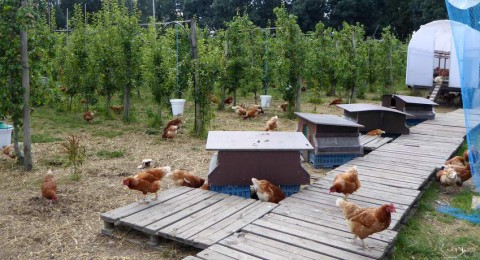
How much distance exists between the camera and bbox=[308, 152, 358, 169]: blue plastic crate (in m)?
7.19

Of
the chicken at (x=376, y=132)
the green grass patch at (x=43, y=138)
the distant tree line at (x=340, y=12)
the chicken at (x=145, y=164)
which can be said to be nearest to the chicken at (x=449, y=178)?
the chicken at (x=376, y=132)

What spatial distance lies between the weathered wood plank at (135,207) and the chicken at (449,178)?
3.52 meters

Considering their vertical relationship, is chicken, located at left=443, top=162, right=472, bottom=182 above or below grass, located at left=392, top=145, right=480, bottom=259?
above

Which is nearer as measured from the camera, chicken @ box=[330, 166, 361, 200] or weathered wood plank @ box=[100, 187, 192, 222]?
weathered wood plank @ box=[100, 187, 192, 222]

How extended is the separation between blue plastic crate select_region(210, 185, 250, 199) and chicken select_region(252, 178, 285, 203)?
0.33 metres

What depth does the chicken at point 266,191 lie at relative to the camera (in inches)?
198

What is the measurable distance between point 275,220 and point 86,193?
2785mm

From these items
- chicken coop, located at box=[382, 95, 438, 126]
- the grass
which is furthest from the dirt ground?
chicken coop, located at box=[382, 95, 438, 126]

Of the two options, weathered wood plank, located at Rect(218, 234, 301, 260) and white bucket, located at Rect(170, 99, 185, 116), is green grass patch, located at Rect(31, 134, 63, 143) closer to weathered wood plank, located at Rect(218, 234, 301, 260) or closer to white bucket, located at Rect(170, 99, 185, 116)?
white bucket, located at Rect(170, 99, 185, 116)

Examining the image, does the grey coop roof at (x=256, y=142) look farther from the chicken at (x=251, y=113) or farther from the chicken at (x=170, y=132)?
the chicken at (x=251, y=113)

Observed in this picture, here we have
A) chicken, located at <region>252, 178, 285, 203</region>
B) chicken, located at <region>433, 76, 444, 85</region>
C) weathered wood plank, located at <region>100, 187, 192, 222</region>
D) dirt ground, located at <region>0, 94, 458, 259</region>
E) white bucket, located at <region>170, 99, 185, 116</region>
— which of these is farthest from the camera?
chicken, located at <region>433, 76, 444, 85</region>

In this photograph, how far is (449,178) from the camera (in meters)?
6.19

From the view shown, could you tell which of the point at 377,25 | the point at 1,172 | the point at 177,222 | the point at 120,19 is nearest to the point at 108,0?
the point at 120,19

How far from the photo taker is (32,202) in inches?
214
